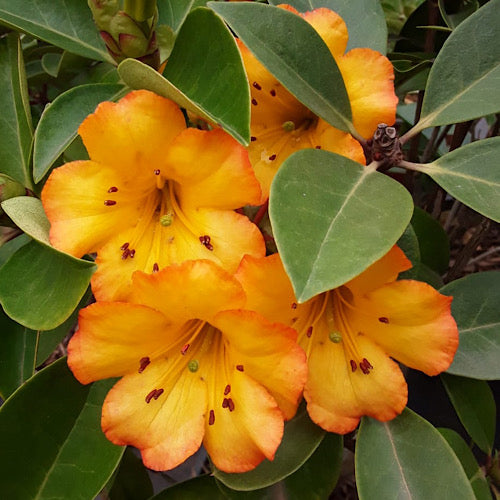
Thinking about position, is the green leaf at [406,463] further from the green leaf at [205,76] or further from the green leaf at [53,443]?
the green leaf at [205,76]

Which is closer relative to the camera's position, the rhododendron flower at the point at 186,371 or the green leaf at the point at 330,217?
the green leaf at the point at 330,217

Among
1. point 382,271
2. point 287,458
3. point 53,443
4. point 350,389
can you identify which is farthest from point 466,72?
point 53,443

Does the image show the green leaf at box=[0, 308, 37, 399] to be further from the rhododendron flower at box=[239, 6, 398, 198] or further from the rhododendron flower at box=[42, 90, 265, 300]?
the rhododendron flower at box=[239, 6, 398, 198]

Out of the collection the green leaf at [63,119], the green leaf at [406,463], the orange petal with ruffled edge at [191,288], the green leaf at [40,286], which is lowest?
the green leaf at [406,463]

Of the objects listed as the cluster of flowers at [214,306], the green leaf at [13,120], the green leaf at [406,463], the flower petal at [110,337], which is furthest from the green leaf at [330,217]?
the green leaf at [13,120]

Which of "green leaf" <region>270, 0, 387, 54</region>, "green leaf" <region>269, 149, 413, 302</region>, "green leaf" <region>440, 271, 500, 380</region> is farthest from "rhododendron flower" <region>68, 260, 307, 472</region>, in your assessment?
"green leaf" <region>270, 0, 387, 54</region>

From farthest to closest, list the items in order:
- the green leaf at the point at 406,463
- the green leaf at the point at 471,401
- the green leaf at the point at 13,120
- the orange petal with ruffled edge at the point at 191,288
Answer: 1. the green leaf at the point at 471,401
2. the green leaf at the point at 13,120
3. the green leaf at the point at 406,463
4. the orange petal with ruffled edge at the point at 191,288

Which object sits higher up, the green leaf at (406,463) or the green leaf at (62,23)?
the green leaf at (62,23)

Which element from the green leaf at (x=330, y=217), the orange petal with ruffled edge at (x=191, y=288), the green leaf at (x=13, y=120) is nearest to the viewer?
the green leaf at (x=330, y=217)
